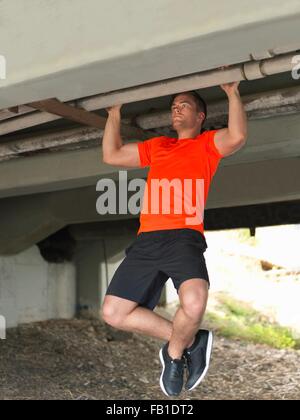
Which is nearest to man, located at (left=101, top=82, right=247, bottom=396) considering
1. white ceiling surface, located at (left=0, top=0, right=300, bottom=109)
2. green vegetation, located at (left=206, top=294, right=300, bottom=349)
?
white ceiling surface, located at (left=0, top=0, right=300, bottom=109)

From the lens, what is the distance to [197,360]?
3570 mm

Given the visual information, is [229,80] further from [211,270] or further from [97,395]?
[211,270]

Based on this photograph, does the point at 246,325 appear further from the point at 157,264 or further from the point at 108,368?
the point at 157,264

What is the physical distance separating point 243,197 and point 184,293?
3824 mm

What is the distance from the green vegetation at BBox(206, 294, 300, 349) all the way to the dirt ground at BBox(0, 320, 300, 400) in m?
0.90

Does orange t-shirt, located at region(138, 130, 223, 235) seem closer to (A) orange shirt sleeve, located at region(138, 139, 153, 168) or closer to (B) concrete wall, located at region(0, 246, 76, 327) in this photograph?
(A) orange shirt sleeve, located at region(138, 139, 153, 168)

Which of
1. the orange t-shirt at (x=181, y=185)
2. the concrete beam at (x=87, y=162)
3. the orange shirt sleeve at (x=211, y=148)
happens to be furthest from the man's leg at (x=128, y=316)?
the concrete beam at (x=87, y=162)

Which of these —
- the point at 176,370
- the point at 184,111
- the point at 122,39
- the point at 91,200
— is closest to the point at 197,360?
the point at 176,370

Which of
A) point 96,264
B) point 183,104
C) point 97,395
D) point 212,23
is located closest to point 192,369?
point 183,104

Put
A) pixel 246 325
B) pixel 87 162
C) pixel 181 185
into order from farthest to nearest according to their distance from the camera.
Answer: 1. pixel 246 325
2. pixel 87 162
3. pixel 181 185

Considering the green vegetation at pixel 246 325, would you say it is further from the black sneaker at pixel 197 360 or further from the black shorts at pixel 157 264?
the black shorts at pixel 157 264

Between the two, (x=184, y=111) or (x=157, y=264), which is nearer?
(x=157, y=264)

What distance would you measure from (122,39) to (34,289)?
9.15m

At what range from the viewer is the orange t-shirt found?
3.44m
